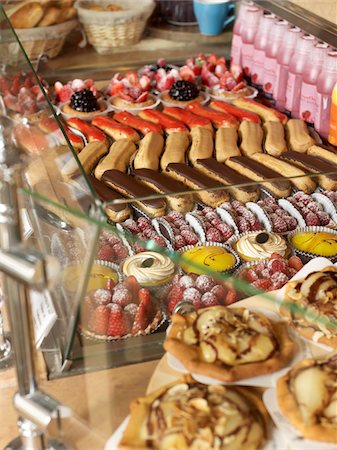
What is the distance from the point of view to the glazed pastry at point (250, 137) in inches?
93.0

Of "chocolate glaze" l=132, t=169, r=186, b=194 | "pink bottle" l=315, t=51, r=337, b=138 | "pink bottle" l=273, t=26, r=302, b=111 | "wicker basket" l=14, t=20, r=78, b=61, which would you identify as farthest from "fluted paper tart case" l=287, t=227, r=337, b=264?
"wicker basket" l=14, t=20, r=78, b=61

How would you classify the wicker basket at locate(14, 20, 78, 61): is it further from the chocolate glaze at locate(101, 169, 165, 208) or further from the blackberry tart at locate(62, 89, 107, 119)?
the chocolate glaze at locate(101, 169, 165, 208)

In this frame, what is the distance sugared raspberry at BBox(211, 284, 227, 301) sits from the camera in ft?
4.40

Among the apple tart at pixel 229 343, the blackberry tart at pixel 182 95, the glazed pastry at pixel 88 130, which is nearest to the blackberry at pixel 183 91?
the blackberry tart at pixel 182 95

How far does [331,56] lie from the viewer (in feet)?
8.14

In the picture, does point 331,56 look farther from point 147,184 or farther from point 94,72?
point 94,72

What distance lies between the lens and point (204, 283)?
55.8 inches

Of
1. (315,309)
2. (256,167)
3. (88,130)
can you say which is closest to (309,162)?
(256,167)

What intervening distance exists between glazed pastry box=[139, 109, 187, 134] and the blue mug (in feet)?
2.26

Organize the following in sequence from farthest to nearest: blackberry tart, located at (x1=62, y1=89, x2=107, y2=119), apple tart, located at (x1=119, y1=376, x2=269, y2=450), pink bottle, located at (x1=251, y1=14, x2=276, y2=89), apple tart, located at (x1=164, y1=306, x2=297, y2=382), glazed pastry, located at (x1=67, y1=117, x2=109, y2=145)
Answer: pink bottle, located at (x1=251, y1=14, x2=276, y2=89) < blackberry tart, located at (x1=62, y1=89, x2=107, y2=119) < glazed pastry, located at (x1=67, y1=117, x2=109, y2=145) < apple tart, located at (x1=164, y1=306, x2=297, y2=382) < apple tart, located at (x1=119, y1=376, x2=269, y2=450)

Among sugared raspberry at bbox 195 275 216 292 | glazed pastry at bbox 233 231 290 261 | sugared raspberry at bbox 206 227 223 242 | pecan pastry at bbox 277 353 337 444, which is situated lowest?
sugared raspberry at bbox 206 227 223 242

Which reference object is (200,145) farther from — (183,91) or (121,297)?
(121,297)

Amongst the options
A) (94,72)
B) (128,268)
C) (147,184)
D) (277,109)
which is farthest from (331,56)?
(128,268)

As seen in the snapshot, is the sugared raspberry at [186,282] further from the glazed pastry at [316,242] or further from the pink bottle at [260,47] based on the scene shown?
the pink bottle at [260,47]
